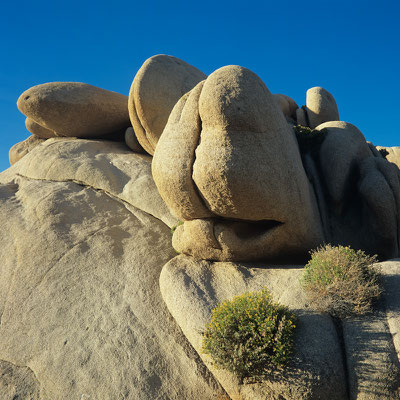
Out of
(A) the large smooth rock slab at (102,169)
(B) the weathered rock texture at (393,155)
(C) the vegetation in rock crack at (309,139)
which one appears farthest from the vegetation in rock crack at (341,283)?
(B) the weathered rock texture at (393,155)

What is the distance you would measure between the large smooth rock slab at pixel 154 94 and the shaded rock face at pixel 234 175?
3.70m

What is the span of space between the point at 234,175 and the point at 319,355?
11.1ft

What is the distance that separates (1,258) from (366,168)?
999 cm

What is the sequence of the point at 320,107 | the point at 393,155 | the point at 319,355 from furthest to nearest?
the point at 393,155
the point at 320,107
the point at 319,355

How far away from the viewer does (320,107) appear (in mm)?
13828

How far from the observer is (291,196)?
7555mm

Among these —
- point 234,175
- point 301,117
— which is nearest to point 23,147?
point 301,117

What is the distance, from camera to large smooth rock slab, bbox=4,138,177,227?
35.7ft

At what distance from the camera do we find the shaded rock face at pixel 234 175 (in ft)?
22.9

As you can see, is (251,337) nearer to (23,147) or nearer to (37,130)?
(37,130)

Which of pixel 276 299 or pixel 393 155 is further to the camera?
pixel 393 155

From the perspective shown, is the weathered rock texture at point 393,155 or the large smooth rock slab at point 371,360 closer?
the large smooth rock slab at point 371,360

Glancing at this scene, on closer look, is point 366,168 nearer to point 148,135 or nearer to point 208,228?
point 208,228

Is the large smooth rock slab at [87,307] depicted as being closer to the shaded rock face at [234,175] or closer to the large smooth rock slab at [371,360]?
the shaded rock face at [234,175]
